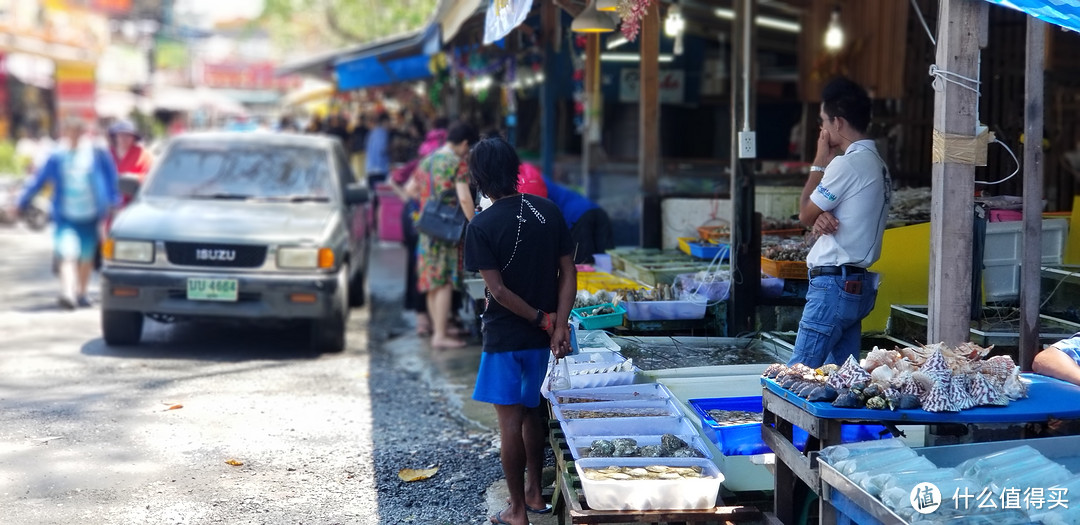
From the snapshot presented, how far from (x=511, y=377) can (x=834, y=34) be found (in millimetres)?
7483

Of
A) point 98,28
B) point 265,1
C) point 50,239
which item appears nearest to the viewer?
point 50,239

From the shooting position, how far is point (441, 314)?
9.01 meters

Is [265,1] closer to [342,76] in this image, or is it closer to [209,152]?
[342,76]

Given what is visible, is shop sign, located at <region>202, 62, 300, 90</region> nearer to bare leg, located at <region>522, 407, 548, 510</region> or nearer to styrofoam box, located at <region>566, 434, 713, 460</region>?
bare leg, located at <region>522, 407, 548, 510</region>

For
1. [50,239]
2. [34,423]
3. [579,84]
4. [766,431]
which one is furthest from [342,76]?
[766,431]

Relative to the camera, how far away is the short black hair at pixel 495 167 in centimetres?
463

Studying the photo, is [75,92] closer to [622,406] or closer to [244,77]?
[622,406]

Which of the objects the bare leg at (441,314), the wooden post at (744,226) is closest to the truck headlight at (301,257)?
the bare leg at (441,314)

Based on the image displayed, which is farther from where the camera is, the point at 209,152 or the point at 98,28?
the point at 98,28

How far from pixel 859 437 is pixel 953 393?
0.72m

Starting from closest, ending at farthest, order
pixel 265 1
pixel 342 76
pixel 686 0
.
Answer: pixel 686 0 < pixel 342 76 < pixel 265 1

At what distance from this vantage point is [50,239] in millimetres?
19438

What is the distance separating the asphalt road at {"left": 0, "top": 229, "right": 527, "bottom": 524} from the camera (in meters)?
5.18

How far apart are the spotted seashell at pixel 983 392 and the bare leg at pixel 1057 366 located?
433 millimetres
